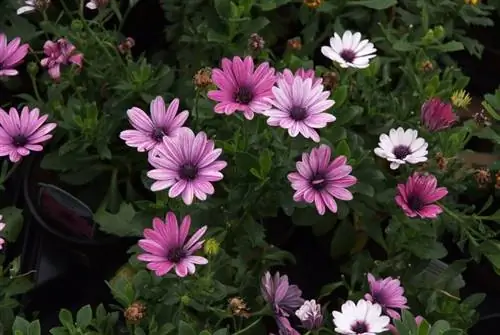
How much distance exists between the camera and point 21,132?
1.01 metres

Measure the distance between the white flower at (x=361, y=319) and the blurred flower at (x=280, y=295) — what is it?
9cm

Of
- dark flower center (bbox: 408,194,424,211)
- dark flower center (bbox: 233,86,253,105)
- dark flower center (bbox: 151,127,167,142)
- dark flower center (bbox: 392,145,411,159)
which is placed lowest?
dark flower center (bbox: 408,194,424,211)

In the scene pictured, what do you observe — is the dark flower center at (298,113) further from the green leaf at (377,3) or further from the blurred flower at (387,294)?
the green leaf at (377,3)

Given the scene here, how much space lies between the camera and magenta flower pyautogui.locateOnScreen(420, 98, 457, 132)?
1.03 m

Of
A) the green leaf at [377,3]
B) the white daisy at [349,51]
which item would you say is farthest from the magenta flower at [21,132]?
the green leaf at [377,3]

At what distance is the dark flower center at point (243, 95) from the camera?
92 centimetres

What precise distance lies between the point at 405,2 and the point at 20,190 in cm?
78

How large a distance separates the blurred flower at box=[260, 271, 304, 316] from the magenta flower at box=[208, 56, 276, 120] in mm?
231

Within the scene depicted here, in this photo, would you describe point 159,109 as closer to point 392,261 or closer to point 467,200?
point 392,261

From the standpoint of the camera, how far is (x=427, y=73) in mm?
1215

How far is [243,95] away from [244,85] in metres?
0.01

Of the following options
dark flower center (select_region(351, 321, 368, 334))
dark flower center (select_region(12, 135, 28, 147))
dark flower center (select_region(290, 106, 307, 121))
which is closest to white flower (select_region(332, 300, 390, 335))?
→ dark flower center (select_region(351, 321, 368, 334))

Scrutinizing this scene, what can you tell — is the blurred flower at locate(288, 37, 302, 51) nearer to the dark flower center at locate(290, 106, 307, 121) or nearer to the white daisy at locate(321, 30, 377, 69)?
the white daisy at locate(321, 30, 377, 69)

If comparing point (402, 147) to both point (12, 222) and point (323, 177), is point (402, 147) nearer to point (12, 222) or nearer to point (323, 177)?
point (323, 177)
